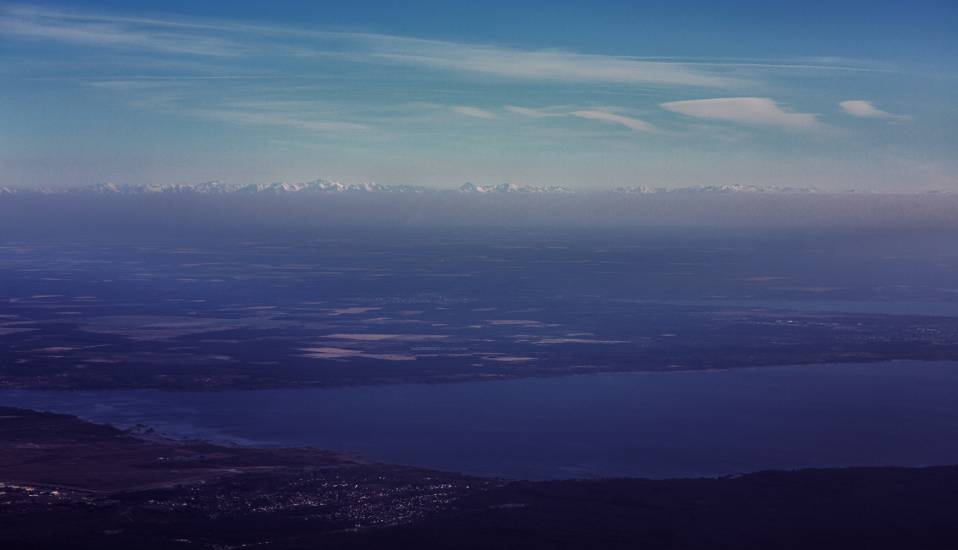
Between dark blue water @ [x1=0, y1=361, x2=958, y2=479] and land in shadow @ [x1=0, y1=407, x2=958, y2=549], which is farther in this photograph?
dark blue water @ [x1=0, y1=361, x2=958, y2=479]

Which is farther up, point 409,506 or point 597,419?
point 597,419

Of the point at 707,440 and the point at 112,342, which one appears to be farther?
the point at 112,342

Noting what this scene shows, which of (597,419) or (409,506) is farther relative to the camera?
(597,419)

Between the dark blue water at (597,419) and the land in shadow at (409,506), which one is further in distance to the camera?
the dark blue water at (597,419)

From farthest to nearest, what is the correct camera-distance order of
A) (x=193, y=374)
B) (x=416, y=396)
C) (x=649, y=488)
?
(x=193, y=374) → (x=416, y=396) → (x=649, y=488)

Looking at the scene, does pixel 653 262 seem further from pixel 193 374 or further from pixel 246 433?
pixel 246 433

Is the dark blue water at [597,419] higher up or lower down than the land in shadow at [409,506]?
higher up

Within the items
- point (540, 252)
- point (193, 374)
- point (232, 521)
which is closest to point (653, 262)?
point (540, 252)

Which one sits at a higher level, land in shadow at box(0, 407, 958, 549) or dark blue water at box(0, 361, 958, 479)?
dark blue water at box(0, 361, 958, 479)
